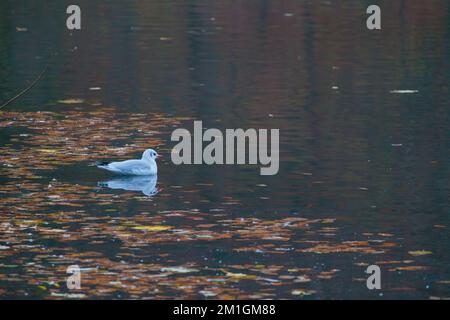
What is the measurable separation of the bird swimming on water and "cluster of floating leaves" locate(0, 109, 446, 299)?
598 millimetres

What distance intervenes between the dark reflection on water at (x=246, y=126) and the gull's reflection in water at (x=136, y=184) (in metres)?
0.07

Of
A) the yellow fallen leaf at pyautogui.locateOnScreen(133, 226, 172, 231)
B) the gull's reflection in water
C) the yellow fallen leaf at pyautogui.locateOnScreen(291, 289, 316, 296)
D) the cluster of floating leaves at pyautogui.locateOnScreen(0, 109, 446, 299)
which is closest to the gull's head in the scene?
the gull's reflection in water

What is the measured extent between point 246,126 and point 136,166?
11.3ft

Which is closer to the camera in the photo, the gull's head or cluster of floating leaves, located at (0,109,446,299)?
cluster of floating leaves, located at (0,109,446,299)

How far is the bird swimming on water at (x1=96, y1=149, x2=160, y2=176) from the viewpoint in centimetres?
1434

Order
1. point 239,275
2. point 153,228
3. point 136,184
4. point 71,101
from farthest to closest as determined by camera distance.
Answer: point 71,101 → point 136,184 → point 153,228 → point 239,275

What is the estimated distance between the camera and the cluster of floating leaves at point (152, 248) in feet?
33.3

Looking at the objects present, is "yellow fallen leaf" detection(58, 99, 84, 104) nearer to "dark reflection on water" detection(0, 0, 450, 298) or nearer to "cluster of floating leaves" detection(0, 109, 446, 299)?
"dark reflection on water" detection(0, 0, 450, 298)

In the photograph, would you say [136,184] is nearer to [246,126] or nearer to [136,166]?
[136,166]

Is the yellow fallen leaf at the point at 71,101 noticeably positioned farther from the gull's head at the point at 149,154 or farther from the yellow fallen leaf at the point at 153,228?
the yellow fallen leaf at the point at 153,228

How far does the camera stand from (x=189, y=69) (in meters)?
23.6

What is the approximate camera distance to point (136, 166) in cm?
1442

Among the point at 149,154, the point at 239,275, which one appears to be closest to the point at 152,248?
the point at 239,275

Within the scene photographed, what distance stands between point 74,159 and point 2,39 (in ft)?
43.4
